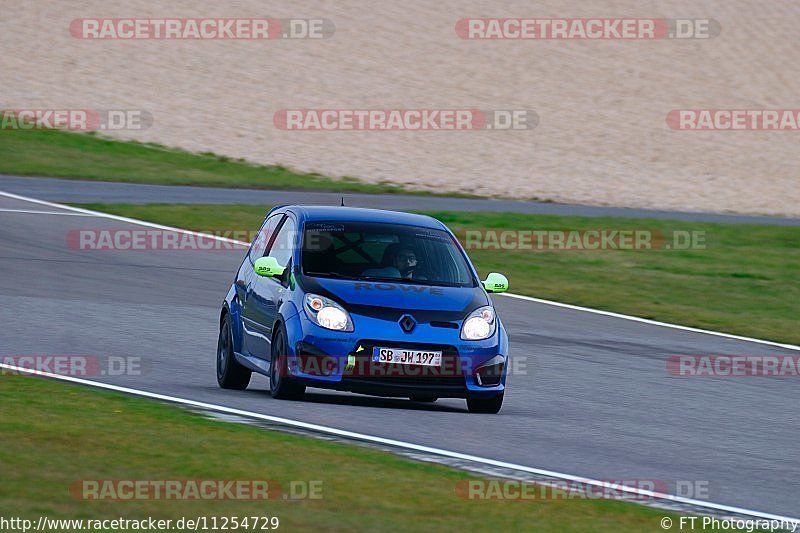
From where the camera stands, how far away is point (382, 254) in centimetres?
1207

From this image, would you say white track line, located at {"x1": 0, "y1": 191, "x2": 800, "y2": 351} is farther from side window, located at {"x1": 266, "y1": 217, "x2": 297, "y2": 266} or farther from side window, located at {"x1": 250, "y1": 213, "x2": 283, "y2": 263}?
side window, located at {"x1": 266, "y1": 217, "x2": 297, "y2": 266}

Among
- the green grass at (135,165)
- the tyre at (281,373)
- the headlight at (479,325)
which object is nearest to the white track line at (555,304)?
the green grass at (135,165)

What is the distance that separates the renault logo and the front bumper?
0.03 m

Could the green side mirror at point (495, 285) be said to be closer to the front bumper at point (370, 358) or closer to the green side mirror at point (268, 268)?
the front bumper at point (370, 358)

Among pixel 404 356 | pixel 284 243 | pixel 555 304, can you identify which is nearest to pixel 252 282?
pixel 284 243

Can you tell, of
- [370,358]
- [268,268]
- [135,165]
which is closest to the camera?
[370,358]

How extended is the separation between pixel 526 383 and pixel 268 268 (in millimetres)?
2842

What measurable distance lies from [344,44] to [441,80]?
3.63 meters

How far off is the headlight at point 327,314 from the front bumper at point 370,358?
0.04 m

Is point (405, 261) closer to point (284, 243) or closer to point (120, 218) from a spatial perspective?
point (284, 243)

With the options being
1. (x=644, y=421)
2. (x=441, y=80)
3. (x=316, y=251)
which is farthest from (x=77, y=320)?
(x=441, y=80)

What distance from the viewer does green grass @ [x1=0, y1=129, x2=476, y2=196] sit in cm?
2819

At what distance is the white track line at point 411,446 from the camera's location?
8.68 m

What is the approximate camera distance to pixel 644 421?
11.8m
